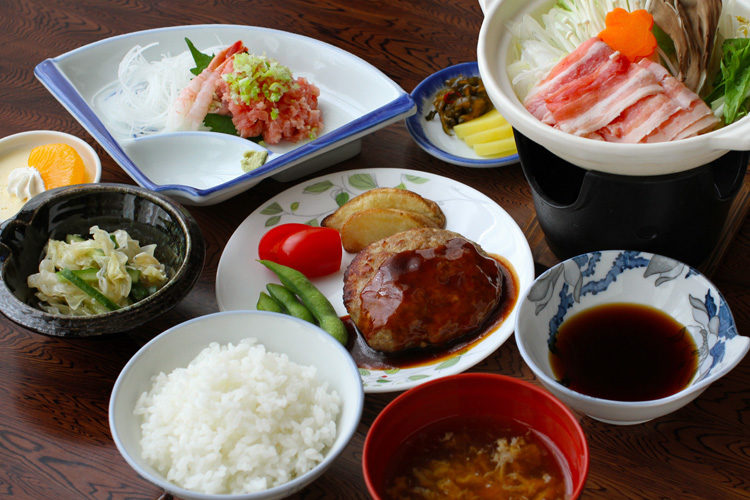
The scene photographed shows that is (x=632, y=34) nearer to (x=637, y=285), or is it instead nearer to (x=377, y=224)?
(x=637, y=285)

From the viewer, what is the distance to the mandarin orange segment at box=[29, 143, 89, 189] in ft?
7.23

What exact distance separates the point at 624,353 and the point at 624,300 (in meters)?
0.14

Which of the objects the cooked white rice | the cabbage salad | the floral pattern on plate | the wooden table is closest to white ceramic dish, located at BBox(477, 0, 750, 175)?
the floral pattern on plate

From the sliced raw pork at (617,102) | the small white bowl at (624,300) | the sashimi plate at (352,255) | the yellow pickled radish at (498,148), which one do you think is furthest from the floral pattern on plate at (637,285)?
the yellow pickled radish at (498,148)

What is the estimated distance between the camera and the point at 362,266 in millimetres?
1789

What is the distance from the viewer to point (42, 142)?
2.38 metres

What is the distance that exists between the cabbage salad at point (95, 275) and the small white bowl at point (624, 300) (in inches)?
35.9

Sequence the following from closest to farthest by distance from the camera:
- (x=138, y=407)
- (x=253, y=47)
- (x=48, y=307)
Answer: (x=138, y=407)
(x=48, y=307)
(x=253, y=47)

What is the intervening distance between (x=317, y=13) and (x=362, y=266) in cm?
163

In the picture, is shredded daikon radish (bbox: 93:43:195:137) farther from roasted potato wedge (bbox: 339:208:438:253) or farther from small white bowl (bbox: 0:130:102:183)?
roasted potato wedge (bbox: 339:208:438:253)

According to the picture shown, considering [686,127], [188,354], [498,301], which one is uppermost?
[686,127]

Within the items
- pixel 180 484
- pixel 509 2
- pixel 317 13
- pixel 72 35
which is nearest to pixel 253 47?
pixel 317 13

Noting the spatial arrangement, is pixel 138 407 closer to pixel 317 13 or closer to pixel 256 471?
pixel 256 471

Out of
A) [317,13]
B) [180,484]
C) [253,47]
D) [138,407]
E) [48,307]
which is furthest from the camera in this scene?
[317,13]
